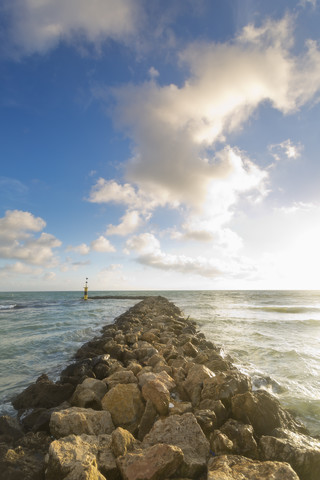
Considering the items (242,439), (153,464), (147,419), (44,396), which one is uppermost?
(153,464)

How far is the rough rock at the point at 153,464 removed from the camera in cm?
227

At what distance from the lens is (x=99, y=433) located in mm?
3330

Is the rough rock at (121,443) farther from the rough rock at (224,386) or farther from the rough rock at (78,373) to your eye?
the rough rock at (78,373)

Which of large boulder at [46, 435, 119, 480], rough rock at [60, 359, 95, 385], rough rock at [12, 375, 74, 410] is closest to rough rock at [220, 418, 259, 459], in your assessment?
large boulder at [46, 435, 119, 480]

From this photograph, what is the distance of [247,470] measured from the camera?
90.4 inches

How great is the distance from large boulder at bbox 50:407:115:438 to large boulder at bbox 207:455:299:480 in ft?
5.15

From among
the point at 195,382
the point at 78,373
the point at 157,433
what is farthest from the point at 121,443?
the point at 78,373

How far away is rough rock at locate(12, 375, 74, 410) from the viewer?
4324 mm

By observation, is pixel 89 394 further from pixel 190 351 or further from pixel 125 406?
pixel 190 351

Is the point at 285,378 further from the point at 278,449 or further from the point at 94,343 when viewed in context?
the point at 94,343

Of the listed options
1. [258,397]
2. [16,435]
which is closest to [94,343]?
[16,435]

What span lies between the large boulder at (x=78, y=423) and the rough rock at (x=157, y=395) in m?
0.61

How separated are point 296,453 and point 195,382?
188 centimetres

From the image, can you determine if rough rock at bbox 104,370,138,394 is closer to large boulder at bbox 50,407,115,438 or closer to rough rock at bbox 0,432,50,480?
large boulder at bbox 50,407,115,438
